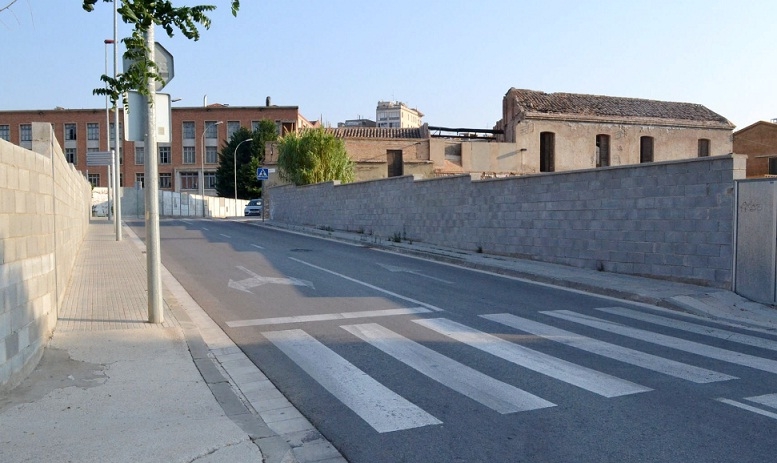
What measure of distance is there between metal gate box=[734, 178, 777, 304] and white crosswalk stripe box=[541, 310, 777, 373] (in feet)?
10.6

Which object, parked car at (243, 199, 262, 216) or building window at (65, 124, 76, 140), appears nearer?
parked car at (243, 199, 262, 216)

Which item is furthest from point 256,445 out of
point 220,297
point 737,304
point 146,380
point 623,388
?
point 737,304

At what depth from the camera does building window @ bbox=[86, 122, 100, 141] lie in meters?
80.6

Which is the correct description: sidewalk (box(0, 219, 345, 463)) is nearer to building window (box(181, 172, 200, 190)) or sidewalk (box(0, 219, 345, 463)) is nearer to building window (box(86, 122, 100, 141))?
building window (box(181, 172, 200, 190))

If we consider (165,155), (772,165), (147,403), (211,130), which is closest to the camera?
(147,403)

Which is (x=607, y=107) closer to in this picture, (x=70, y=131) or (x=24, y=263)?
(x=24, y=263)

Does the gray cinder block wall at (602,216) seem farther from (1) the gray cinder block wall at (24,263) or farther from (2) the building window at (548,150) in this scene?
(2) the building window at (548,150)

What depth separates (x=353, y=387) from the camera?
6.46m

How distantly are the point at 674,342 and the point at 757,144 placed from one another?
38312 millimetres

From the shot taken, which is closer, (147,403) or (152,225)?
(147,403)

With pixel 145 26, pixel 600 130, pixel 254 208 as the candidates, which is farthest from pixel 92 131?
pixel 145 26

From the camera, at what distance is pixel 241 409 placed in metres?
5.84

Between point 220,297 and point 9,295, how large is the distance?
615 cm

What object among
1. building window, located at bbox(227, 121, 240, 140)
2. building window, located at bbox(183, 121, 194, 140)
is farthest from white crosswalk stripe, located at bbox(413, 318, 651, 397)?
building window, located at bbox(227, 121, 240, 140)
